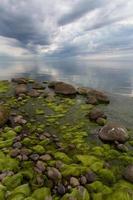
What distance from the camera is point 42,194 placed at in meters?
7.86

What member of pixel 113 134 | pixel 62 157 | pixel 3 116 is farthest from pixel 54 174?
pixel 3 116

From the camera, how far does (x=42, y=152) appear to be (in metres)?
11.5

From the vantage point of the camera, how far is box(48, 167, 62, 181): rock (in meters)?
9.09

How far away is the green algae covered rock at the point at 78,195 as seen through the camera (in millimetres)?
7577

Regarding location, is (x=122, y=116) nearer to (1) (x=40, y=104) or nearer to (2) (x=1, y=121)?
(1) (x=40, y=104)

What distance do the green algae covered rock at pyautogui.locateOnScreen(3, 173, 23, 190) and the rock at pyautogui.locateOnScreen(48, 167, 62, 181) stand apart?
1.25 metres

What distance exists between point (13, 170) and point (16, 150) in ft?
5.93

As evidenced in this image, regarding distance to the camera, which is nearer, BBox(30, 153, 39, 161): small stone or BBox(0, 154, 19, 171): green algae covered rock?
BBox(0, 154, 19, 171): green algae covered rock

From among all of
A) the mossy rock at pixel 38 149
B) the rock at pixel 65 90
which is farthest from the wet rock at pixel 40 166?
the rock at pixel 65 90

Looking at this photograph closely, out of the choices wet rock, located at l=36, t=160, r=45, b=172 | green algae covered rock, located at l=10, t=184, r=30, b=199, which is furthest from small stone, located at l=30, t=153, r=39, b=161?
green algae covered rock, located at l=10, t=184, r=30, b=199

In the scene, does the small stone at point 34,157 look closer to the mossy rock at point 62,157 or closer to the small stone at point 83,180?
the mossy rock at point 62,157

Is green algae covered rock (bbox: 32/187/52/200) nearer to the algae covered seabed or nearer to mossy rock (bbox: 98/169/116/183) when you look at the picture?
the algae covered seabed

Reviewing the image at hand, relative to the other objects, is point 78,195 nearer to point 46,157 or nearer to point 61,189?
point 61,189

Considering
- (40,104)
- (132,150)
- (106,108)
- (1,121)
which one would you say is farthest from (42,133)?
(106,108)
